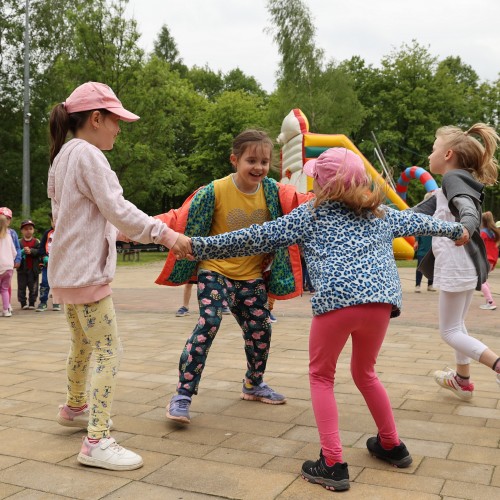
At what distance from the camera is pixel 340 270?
3066 millimetres

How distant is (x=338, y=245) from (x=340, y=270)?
0.40 feet

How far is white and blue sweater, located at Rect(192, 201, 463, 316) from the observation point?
306 cm

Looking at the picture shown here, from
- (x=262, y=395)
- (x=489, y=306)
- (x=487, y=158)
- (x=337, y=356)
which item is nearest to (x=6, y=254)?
(x=262, y=395)

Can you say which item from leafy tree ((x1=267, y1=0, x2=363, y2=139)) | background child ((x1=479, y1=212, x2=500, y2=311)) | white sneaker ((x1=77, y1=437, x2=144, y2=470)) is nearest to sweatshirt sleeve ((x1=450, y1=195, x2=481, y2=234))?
white sneaker ((x1=77, y1=437, x2=144, y2=470))

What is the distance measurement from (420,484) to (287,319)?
6.13 metres

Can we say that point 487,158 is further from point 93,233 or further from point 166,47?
point 166,47

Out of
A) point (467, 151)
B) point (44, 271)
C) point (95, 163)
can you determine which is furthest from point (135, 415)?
point (44, 271)

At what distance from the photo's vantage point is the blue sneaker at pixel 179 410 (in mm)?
3859

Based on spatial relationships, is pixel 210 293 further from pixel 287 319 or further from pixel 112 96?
pixel 287 319

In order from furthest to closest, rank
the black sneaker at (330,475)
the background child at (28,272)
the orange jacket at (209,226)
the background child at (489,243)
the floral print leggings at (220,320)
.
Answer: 1. the background child at (28,272)
2. the background child at (489,243)
3. the orange jacket at (209,226)
4. the floral print leggings at (220,320)
5. the black sneaker at (330,475)

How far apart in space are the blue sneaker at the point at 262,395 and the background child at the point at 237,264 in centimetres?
34

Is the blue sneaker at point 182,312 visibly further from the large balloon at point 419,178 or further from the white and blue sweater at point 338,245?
the large balloon at point 419,178

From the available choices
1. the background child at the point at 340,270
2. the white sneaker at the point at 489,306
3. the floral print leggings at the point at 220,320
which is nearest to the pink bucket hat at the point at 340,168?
the background child at the point at 340,270

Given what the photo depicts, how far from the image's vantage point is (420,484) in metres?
3.03
